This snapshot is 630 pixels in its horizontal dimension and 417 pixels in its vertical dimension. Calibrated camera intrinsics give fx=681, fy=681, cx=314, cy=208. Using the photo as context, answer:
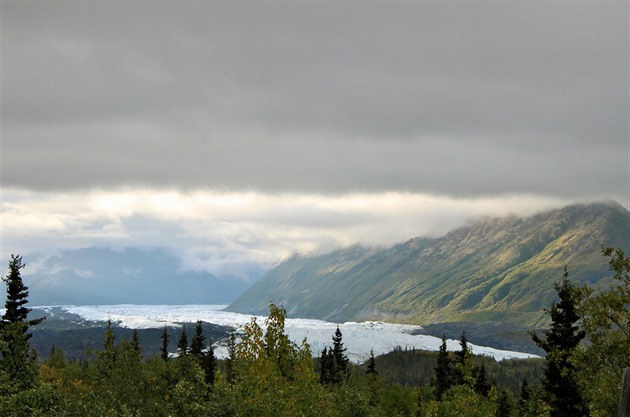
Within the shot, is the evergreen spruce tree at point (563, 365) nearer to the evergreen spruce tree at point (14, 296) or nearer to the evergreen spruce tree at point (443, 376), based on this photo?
the evergreen spruce tree at point (14, 296)

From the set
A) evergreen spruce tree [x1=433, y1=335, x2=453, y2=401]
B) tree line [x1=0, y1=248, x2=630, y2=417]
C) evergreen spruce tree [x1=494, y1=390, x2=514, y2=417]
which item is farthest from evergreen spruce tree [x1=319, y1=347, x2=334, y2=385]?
tree line [x1=0, y1=248, x2=630, y2=417]

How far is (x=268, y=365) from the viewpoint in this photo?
3906 centimetres

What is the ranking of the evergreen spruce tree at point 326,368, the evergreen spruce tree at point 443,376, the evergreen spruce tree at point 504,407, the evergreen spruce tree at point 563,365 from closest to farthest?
1. the evergreen spruce tree at point 563,365
2. the evergreen spruce tree at point 504,407
3. the evergreen spruce tree at point 443,376
4. the evergreen spruce tree at point 326,368

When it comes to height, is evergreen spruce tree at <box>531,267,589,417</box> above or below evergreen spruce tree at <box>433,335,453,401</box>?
above

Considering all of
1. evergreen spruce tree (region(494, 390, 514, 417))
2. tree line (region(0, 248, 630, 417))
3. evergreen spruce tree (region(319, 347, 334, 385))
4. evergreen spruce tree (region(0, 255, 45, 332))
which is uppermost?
evergreen spruce tree (region(0, 255, 45, 332))

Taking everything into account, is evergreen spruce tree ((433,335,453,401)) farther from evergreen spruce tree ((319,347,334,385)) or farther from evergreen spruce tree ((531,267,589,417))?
evergreen spruce tree ((531,267,589,417))

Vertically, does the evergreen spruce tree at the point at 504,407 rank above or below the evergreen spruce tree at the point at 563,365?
below

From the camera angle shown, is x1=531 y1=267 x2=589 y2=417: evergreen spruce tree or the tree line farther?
x1=531 y1=267 x2=589 y2=417: evergreen spruce tree

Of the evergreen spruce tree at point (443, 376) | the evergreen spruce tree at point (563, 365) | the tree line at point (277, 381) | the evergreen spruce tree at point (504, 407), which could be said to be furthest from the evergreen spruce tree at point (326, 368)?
the evergreen spruce tree at point (563, 365)

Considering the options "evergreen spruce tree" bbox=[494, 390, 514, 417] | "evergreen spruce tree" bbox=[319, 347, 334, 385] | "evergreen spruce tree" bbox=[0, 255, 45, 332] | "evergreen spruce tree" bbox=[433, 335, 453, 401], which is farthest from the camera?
"evergreen spruce tree" bbox=[319, 347, 334, 385]

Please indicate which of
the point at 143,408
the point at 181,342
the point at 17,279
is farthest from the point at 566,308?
the point at 181,342

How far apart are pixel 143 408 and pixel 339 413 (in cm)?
1432

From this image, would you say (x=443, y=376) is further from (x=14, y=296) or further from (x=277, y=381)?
(x=277, y=381)

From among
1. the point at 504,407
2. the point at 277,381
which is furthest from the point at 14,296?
the point at 504,407
